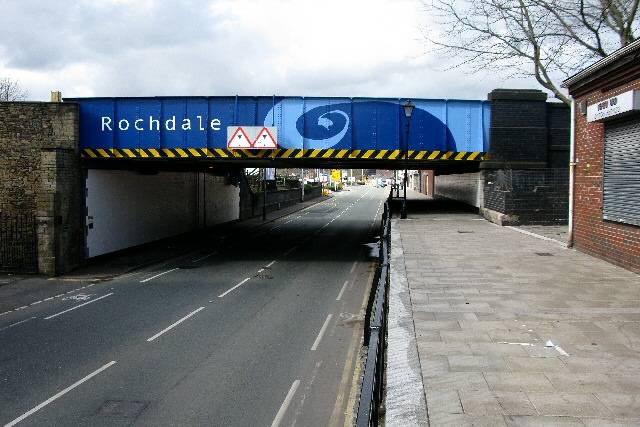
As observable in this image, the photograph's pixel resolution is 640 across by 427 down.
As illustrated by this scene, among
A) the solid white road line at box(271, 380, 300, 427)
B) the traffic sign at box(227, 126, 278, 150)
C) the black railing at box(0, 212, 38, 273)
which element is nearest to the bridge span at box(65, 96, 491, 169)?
the traffic sign at box(227, 126, 278, 150)

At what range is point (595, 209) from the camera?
46.7ft

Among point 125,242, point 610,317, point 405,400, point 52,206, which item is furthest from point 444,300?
point 125,242

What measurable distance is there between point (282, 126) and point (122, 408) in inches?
631

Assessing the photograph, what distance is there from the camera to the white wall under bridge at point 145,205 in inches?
961

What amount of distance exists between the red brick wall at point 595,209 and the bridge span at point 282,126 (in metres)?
8.28

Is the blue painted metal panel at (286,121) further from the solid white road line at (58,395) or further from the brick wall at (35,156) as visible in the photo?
the solid white road line at (58,395)

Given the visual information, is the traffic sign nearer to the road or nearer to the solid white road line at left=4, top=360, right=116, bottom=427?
the road

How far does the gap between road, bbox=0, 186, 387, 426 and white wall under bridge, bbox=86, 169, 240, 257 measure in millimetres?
4891

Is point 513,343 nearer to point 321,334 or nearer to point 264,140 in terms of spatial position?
point 321,334

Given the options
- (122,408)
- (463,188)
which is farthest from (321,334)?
(463,188)

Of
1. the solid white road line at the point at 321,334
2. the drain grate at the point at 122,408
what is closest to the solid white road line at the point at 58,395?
the drain grate at the point at 122,408

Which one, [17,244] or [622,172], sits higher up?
[622,172]

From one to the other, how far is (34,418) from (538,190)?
1958 cm

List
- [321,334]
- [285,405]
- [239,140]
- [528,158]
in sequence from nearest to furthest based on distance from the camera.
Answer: [285,405]
[321,334]
[239,140]
[528,158]
